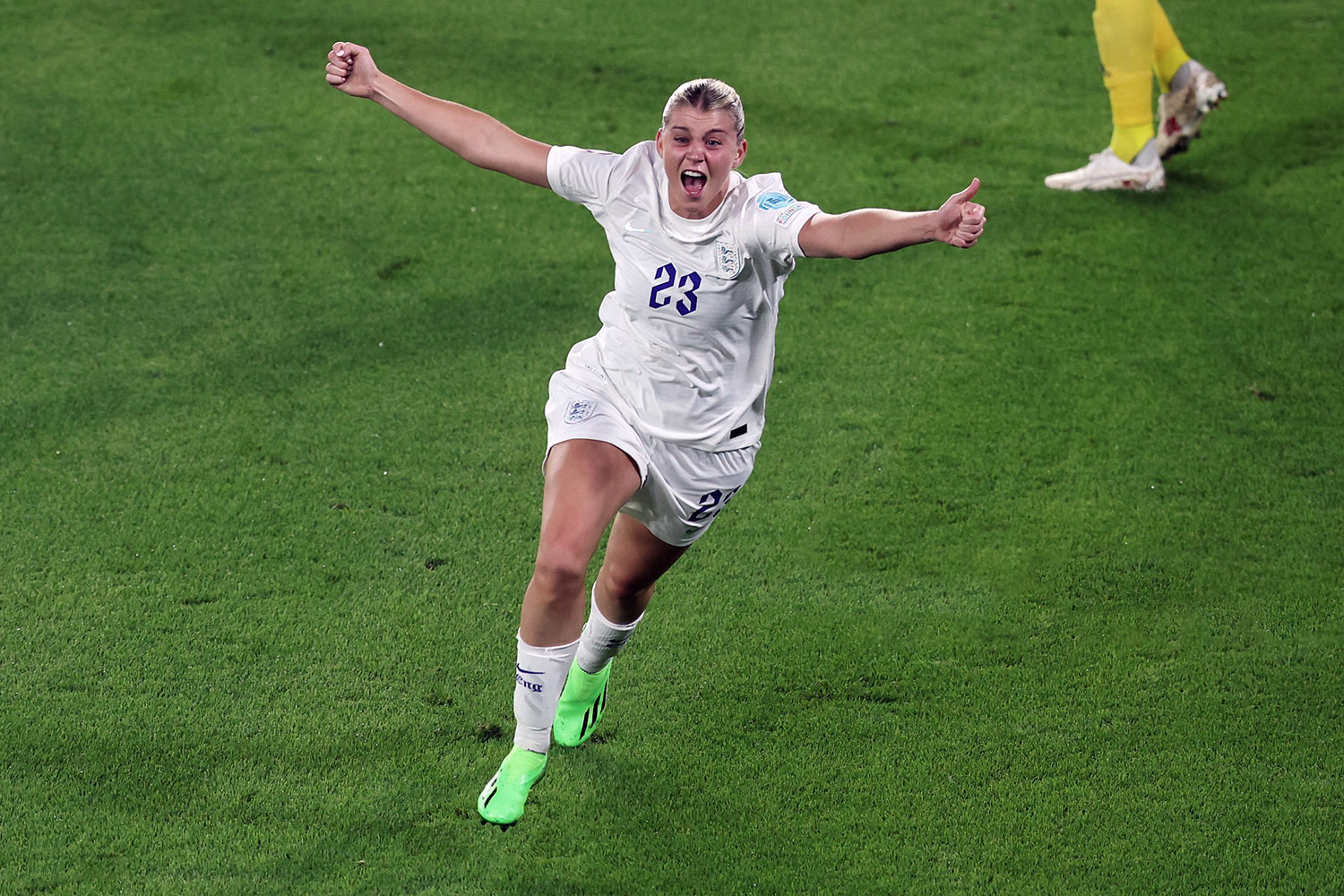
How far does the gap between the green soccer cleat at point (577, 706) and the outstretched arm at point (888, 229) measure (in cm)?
132

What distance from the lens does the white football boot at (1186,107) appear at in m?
6.17

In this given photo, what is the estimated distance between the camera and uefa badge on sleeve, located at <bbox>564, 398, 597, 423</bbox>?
3041 millimetres

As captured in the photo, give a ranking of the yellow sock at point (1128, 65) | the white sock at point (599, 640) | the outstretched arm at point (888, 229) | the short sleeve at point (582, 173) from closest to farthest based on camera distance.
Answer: the outstretched arm at point (888, 229), the short sleeve at point (582, 173), the white sock at point (599, 640), the yellow sock at point (1128, 65)

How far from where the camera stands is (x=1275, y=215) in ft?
19.9

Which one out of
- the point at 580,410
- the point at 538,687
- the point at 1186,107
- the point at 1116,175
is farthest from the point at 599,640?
the point at 1186,107

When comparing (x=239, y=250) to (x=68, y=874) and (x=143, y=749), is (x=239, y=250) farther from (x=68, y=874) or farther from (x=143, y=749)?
(x=68, y=874)

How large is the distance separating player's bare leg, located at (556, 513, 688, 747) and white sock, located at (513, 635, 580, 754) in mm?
239

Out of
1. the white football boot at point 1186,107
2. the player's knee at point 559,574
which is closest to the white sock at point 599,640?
the player's knee at point 559,574

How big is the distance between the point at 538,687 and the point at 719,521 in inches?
57.4

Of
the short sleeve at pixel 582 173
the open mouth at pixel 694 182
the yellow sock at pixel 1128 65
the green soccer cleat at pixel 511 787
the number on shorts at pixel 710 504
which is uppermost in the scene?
the open mouth at pixel 694 182

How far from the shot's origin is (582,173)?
316 centimetres

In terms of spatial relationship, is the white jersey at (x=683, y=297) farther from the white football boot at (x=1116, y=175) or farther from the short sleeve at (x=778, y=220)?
the white football boot at (x=1116, y=175)

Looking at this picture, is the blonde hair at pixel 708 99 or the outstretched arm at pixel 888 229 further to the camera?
the blonde hair at pixel 708 99

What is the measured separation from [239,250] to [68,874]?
3256mm
